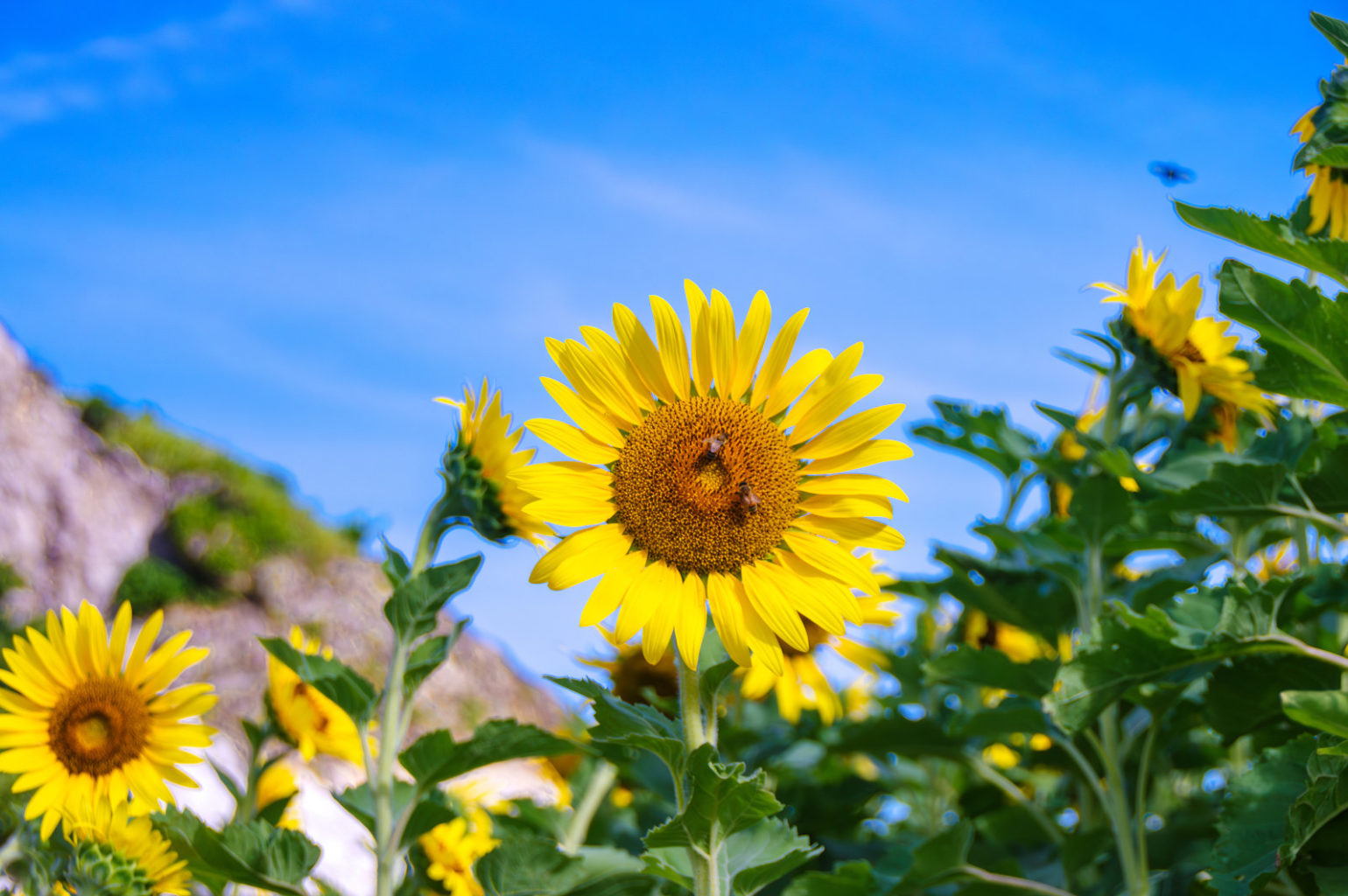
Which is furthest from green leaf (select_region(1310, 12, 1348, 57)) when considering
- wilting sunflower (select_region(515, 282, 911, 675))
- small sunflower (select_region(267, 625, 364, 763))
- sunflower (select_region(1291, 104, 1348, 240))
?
small sunflower (select_region(267, 625, 364, 763))

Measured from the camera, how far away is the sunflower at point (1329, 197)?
185 cm

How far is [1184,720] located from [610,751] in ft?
4.41

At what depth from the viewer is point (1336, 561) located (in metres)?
2.08

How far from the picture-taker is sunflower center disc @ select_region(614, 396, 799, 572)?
1372mm

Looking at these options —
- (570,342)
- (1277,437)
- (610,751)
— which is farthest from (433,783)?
(1277,437)

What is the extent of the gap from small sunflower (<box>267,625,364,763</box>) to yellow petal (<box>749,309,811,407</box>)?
96 cm

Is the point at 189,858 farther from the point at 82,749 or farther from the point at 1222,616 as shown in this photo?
the point at 1222,616

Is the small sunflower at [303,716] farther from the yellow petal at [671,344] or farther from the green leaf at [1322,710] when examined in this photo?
the green leaf at [1322,710]

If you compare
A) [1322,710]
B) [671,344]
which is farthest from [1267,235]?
[671,344]

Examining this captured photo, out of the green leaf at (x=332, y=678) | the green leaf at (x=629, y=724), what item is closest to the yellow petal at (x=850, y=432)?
the green leaf at (x=629, y=724)

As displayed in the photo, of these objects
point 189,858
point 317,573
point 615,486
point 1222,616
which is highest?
point 317,573

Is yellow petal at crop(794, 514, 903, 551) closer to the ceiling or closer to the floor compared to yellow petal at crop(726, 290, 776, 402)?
closer to the floor

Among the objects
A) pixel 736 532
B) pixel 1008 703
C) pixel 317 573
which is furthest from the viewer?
pixel 317 573

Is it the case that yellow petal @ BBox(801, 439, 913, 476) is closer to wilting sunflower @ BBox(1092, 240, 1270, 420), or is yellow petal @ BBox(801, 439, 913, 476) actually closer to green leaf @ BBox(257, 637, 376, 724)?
green leaf @ BBox(257, 637, 376, 724)
